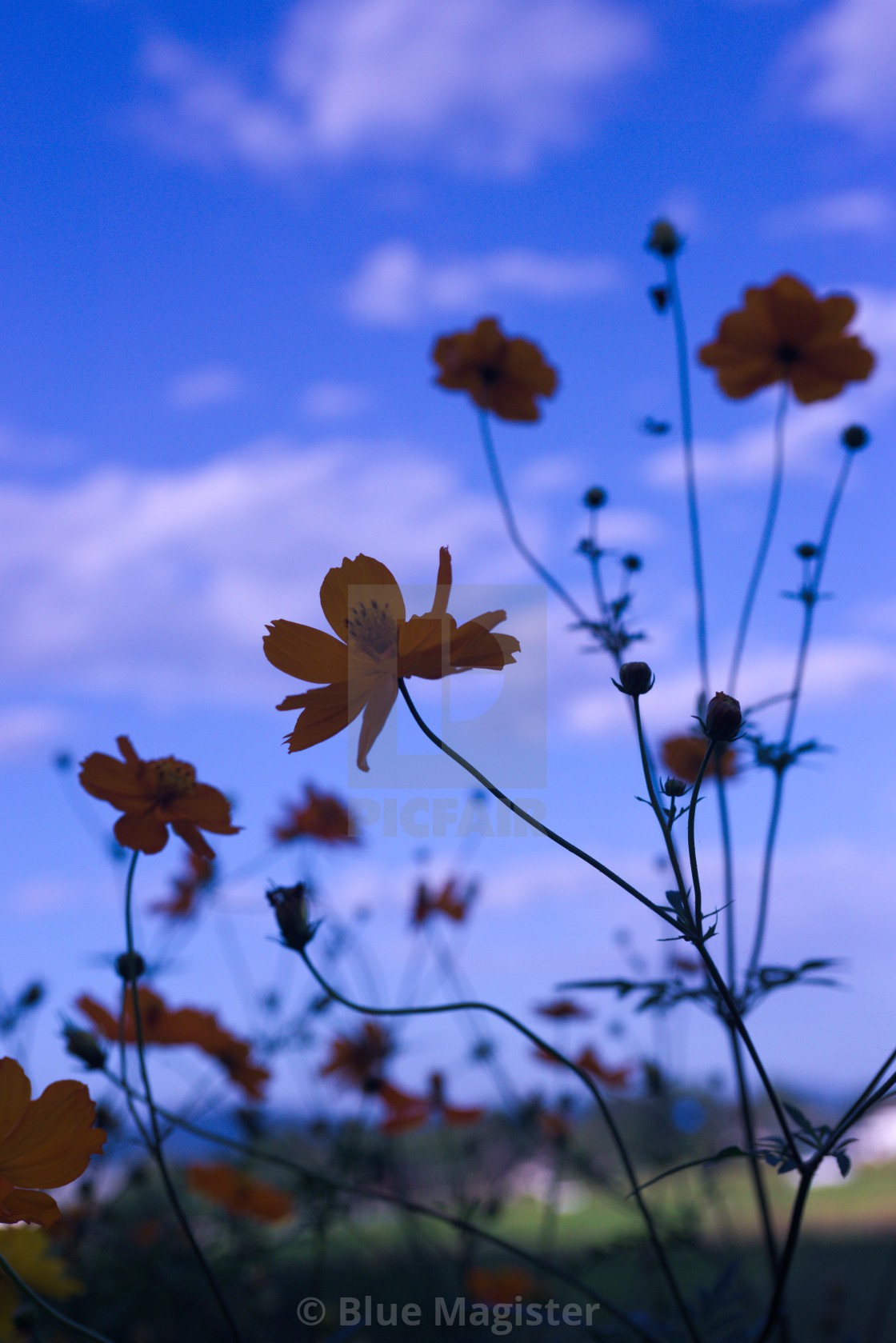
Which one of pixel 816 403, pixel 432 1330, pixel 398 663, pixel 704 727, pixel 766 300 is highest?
pixel 766 300

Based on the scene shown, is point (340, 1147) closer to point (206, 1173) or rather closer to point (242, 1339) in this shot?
point (206, 1173)

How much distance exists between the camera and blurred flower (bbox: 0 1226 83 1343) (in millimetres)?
1427

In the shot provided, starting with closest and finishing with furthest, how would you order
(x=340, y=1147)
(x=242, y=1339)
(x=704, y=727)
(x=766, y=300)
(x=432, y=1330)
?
(x=704, y=727) → (x=242, y=1339) → (x=766, y=300) → (x=340, y=1147) → (x=432, y=1330)

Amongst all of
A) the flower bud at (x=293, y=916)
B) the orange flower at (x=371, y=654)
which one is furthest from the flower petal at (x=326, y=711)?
the flower bud at (x=293, y=916)

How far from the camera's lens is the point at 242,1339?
1015 mm

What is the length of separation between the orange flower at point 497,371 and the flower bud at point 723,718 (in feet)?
4.52

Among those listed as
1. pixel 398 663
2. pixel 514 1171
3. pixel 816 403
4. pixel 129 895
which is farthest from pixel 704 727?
pixel 514 1171

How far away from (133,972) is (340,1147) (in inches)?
55.0

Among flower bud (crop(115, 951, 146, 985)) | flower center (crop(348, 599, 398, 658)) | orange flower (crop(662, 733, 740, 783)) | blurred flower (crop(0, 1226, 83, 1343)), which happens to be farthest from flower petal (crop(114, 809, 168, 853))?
orange flower (crop(662, 733, 740, 783))

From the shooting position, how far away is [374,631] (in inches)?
40.7

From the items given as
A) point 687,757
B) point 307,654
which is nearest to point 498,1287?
point 687,757

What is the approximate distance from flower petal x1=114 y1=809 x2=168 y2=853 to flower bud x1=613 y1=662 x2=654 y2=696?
597 millimetres

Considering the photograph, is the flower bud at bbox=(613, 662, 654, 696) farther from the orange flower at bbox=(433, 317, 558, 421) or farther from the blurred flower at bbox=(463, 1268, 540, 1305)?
the blurred flower at bbox=(463, 1268, 540, 1305)

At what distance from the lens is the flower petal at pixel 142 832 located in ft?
3.81
